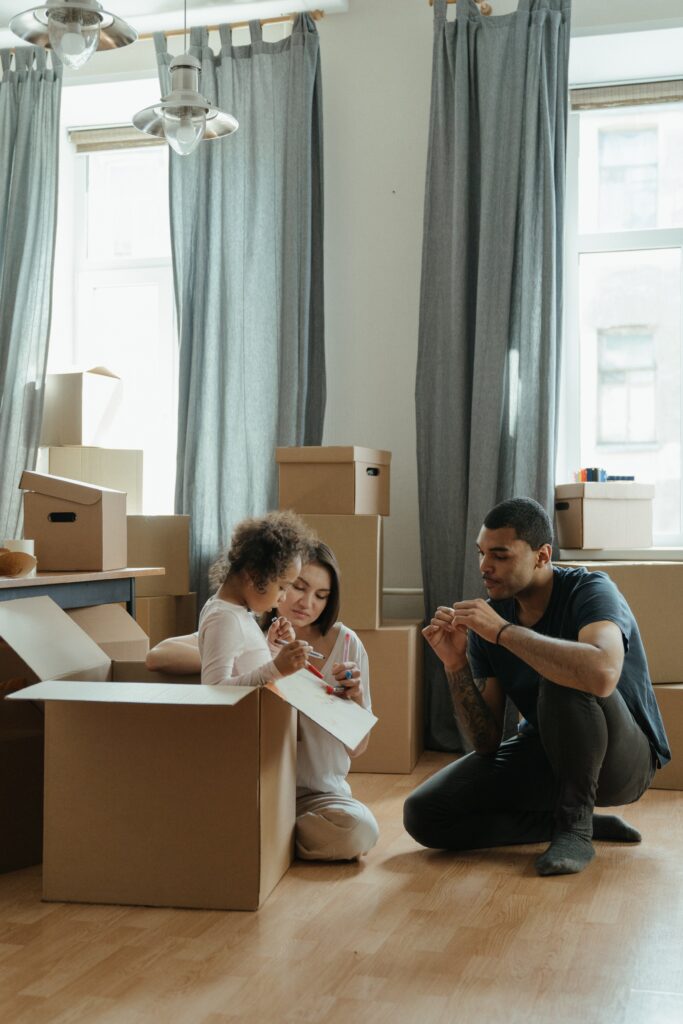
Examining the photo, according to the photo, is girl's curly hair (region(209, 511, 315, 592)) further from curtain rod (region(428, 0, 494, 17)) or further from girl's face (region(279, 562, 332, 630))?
curtain rod (region(428, 0, 494, 17))

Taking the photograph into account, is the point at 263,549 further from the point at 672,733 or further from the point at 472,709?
the point at 672,733

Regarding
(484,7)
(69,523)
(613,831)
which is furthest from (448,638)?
(484,7)

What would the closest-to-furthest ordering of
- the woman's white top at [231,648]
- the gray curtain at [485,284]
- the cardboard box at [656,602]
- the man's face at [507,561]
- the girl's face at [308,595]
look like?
1. the woman's white top at [231,648]
2. the man's face at [507,561]
3. the girl's face at [308,595]
4. the cardboard box at [656,602]
5. the gray curtain at [485,284]

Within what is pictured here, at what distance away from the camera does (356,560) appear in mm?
3531

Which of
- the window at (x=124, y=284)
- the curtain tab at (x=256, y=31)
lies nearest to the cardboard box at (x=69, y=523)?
the window at (x=124, y=284)

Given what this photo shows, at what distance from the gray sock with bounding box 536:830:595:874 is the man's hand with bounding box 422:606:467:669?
0.45 meters

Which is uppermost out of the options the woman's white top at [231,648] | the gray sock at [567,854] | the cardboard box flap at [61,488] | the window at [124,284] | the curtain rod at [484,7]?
the curtain rod at [484,7]

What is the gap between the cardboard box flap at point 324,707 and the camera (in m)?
2.05

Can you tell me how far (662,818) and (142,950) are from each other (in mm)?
1599

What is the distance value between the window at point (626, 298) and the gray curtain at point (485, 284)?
46cm

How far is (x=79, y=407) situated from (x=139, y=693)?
86.9 inches

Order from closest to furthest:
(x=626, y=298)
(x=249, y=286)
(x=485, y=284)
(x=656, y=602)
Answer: (x=656, y=602) < (x=485, y=284) < (x=249, y=286) < (x=626, y=298)

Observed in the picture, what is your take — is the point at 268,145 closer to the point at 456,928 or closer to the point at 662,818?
the point at 662,818

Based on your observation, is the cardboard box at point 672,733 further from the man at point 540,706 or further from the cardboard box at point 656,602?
the man at point 540,706
